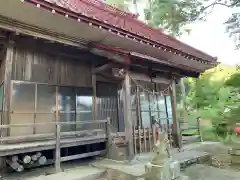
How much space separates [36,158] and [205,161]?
445cm

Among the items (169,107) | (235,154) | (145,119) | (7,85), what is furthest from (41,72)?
(235,154)

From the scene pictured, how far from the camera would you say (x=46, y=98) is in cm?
530

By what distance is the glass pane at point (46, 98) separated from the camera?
519cm

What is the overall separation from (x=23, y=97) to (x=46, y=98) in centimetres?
56

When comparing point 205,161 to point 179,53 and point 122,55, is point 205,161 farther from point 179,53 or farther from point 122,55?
point 122,55

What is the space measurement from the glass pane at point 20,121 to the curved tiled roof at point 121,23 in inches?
105

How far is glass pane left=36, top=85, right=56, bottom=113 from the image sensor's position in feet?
17.0

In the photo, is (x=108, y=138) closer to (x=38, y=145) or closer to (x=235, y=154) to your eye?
(x=38, y=145)

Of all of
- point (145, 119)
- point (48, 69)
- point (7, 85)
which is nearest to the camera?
point (7, 85)

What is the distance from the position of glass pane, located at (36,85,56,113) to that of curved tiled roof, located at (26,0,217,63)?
215 cm

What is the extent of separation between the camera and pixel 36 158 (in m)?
4.46

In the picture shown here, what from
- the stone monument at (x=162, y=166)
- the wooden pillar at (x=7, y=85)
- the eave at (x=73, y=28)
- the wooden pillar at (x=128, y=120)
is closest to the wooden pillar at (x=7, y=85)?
the wooden pillar at (x=7, y=85)

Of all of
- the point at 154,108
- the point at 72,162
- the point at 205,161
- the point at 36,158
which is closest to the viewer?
the point at 36,158

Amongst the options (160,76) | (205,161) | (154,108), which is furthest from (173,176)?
(160,76)
